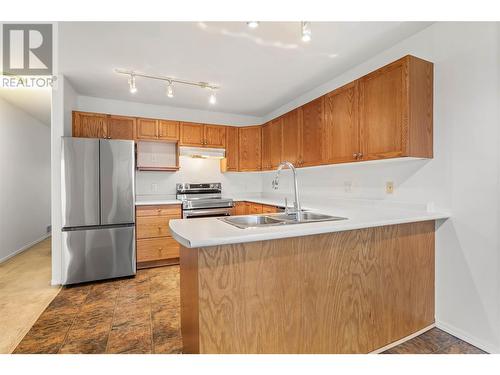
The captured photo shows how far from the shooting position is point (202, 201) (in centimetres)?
382

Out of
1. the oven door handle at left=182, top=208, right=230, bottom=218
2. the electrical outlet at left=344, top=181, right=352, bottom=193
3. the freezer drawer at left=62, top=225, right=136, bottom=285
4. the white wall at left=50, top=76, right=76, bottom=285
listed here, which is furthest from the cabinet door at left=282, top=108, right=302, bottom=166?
the white wall at left=50, top=76, right=76, bottom=285

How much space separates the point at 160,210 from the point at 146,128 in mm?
1264

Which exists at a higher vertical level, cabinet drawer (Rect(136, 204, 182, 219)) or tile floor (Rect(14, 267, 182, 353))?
cabinet drawer (Rect(136, 204, 182, 219))

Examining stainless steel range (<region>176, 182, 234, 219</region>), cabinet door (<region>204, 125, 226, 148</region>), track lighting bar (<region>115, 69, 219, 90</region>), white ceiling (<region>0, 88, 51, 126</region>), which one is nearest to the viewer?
track lighting bar (<region>115, 69, 219, 90</region>)

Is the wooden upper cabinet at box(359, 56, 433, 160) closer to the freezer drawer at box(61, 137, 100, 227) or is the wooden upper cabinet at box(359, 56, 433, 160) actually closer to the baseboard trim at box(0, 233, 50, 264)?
the freezer drawer at box(61, 137, 100, 227)

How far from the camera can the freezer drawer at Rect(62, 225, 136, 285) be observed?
2998 millimetres

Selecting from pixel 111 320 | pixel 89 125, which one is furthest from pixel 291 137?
pixel 111 320

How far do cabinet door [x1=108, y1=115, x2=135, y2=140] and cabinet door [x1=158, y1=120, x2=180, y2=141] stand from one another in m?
0.39

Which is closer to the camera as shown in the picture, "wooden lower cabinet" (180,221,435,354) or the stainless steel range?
"wooden lower cabinet" (180,221,435,354)

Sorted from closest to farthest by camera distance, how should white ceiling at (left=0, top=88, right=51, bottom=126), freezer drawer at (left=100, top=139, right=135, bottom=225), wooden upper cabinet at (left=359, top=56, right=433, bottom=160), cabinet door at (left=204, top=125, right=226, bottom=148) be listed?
wooden upper cabinet at (left=359, top=56, right=433, bottom=160), freezer drawer at (left=100, top=139, right=135, bottom=225), white ceiling at (left=0, top=88, right=51, bottom=126), cabinet door at (left=204, top=125, right=226, bottom=148)

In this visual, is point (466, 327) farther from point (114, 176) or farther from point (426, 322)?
point (114, 176)
